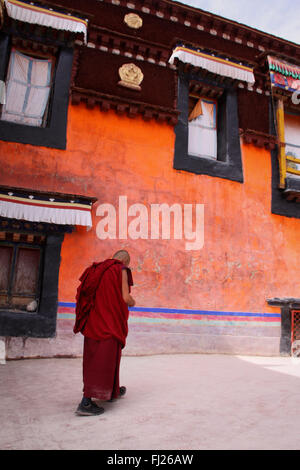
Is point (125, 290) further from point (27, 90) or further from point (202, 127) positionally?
point (202, 127)

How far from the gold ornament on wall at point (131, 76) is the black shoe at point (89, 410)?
19.0 feet

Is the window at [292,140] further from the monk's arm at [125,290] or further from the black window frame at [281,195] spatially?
the monk's arm at [125,290]

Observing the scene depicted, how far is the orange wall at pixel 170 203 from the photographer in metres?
6.13

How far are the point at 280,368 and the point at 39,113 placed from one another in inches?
232

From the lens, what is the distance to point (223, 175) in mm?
7391

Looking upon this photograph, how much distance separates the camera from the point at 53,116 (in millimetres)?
6422

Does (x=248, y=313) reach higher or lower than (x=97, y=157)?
lower

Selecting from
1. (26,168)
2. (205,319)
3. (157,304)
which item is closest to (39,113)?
(26,168)

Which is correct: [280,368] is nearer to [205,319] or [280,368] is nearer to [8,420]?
[205,319]

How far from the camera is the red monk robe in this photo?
3121mm

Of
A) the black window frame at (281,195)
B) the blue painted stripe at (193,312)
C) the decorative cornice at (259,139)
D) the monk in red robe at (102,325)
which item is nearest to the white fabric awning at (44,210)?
the blue painted stripe at (193,312)

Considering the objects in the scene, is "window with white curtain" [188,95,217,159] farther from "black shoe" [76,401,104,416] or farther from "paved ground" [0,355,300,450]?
"black shoe" [76,401,104,416]

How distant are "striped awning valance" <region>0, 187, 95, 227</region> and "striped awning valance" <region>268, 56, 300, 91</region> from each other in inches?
204

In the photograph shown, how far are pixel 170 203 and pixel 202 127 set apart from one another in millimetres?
2131
